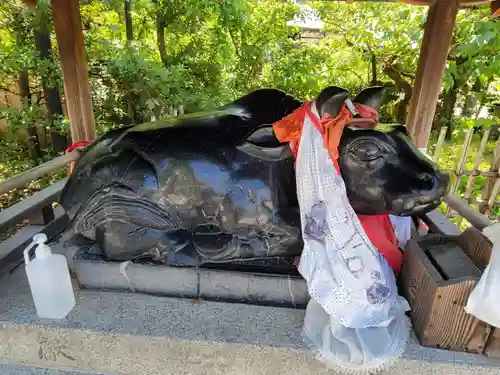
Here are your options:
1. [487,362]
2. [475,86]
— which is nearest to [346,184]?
[487,362]

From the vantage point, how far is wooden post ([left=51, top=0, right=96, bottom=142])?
312 centimetres

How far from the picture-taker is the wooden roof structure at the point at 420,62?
121 inches

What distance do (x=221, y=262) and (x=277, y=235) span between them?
27 cm

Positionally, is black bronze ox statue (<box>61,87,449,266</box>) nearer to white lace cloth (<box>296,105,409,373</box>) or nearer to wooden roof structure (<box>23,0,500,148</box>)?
white lace cloth (<box>296,105,409,373</box>)

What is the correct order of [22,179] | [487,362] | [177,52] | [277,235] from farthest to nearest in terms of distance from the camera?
[177,52]
[22,179]
[277,235]
[487,362]

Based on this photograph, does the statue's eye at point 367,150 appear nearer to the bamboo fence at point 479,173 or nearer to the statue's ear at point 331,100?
the statue's ear at point 331,100

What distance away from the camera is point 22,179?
230 cm

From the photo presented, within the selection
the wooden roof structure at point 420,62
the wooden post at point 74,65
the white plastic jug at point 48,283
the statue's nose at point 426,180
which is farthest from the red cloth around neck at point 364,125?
the wooden post at point 74,65

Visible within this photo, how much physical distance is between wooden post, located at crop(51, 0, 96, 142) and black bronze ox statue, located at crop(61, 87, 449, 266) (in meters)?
1.96

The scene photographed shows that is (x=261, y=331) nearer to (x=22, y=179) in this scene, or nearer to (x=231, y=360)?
(x=231, y=360)

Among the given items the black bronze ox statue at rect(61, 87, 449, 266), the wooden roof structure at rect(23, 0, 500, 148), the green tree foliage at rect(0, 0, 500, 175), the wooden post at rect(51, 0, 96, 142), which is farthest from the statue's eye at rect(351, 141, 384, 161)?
the green tree foliage at rect(0, 0, 500, 175)

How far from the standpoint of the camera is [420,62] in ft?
11.0

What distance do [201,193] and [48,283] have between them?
0.68 metres

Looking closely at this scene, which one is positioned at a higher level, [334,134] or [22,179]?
[334,134]
